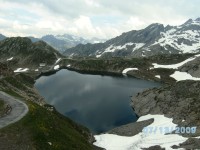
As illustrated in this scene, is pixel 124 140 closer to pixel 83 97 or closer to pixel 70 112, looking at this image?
pixel 70 112

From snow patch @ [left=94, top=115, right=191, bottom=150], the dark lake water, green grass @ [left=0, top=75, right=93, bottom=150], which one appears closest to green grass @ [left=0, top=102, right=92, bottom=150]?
green grass @ [left=0, top=75, right=93, bottom=150]

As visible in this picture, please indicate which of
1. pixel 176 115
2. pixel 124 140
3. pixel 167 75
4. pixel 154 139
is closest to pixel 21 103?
pixel 124 140

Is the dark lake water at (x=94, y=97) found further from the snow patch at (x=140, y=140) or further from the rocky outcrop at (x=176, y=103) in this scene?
the snow patch at (x=140, y=140)

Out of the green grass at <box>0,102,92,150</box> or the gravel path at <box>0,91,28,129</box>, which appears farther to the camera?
the gravel path at <box>0,91,28,129</box>

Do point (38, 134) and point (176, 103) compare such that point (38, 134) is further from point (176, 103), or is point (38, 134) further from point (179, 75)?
point (179, 75)

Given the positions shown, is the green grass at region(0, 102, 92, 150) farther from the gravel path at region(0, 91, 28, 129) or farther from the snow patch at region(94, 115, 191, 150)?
the snow patch at region(94, 115, 191, 150)

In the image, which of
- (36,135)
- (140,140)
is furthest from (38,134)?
(140,140)
